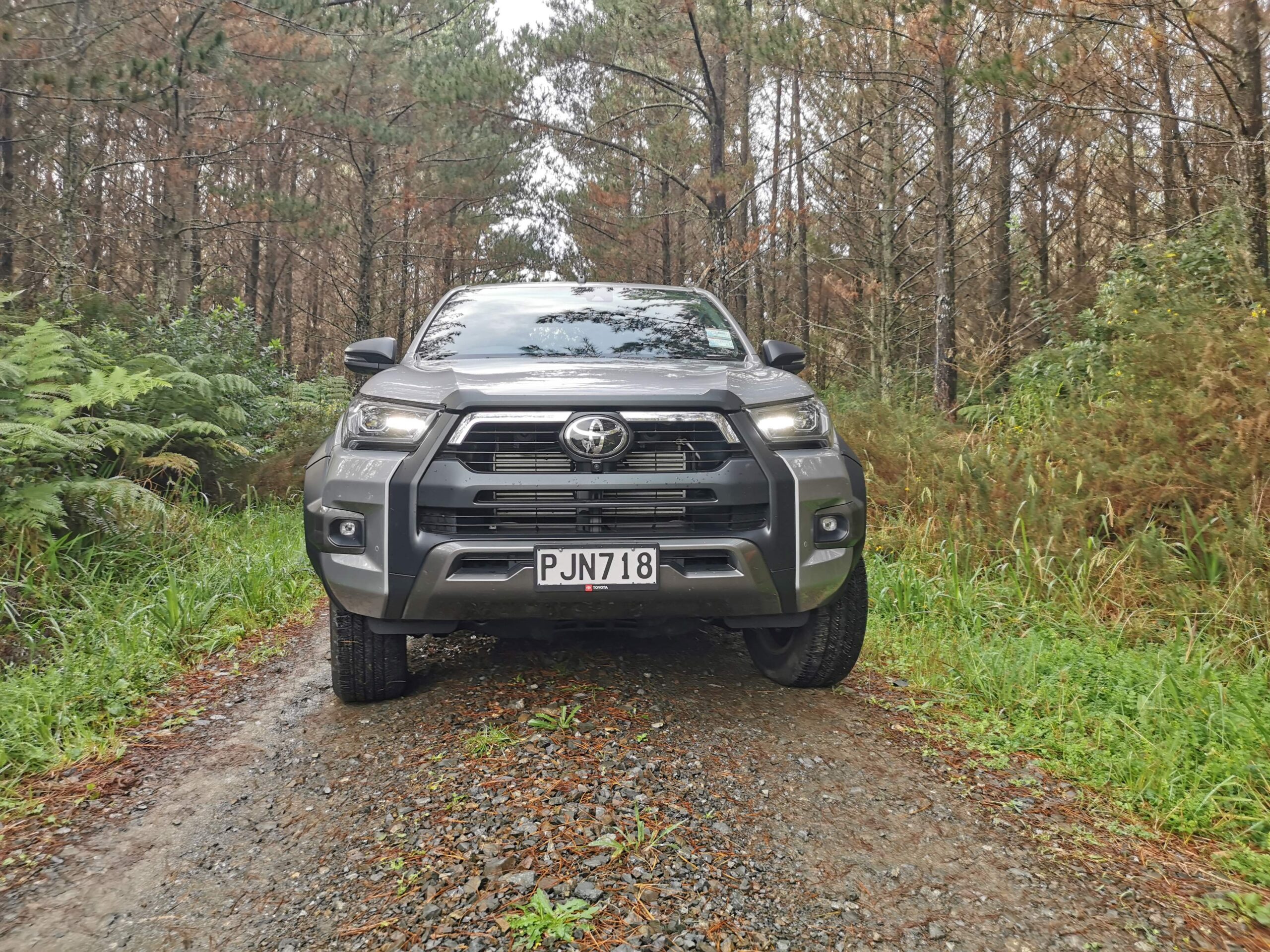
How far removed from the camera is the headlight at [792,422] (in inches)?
111

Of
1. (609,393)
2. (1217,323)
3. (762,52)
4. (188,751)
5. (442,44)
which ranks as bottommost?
(188,751)

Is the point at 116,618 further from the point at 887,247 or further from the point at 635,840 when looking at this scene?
the point at 887,247

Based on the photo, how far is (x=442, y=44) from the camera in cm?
1479

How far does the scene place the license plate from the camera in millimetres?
2588

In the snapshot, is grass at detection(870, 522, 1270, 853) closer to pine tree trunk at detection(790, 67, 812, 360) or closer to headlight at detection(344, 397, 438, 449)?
headlight at detection(344, 397, 438, 449)

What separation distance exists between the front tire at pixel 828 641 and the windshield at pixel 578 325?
1.22m

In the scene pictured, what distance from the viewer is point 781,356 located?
12.0 feet

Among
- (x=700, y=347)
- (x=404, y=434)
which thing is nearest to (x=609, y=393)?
(x=404, y=434)

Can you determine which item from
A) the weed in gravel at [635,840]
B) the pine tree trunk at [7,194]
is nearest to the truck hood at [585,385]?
the weed in gravel at [635,840]

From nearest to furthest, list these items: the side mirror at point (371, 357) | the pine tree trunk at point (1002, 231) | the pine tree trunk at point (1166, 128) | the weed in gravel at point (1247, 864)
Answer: the weed in gravel at point (1247, 864), the side mirror at point (371, 357), the pine tree trunk at point (1166, 128), the pine tree trunk at point (1002, 231)

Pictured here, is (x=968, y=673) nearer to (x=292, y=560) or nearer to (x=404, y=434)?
(x=404, y=434)

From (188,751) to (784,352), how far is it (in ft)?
9.63

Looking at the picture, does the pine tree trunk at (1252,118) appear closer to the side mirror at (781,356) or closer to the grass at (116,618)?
the side mirror at (781,356)

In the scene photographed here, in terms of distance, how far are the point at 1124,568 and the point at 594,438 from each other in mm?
3093
